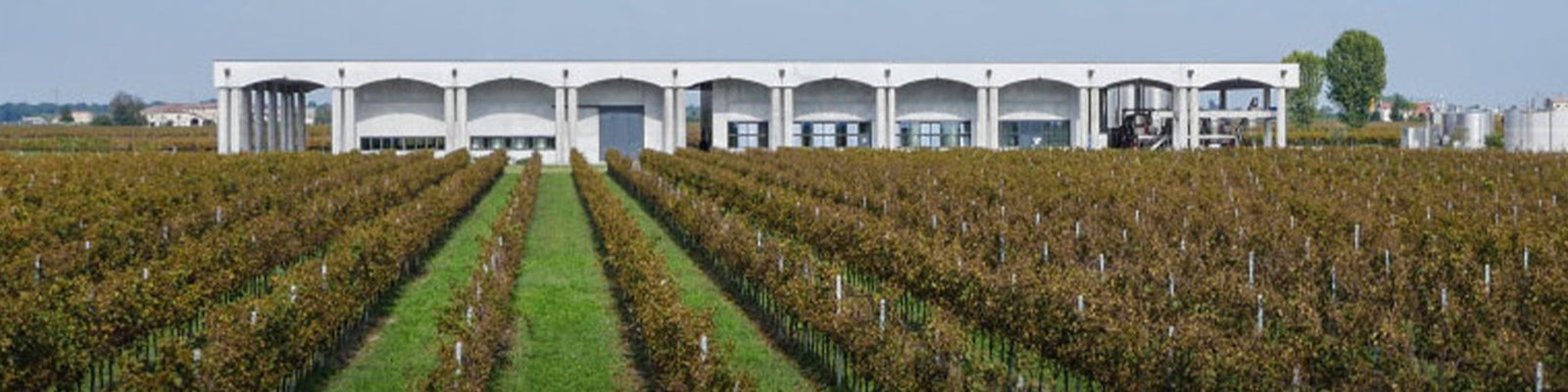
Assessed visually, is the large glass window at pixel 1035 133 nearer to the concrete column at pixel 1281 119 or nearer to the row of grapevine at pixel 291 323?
the concrete column at pixel 1281 119

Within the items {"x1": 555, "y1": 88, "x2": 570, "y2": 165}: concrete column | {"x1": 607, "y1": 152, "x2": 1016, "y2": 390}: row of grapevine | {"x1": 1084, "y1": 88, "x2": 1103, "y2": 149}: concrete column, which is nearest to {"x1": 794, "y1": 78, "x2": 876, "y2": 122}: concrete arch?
{"x1": 1084, "y1": 88, "x2": 1103, "y2": 149}: concrete column

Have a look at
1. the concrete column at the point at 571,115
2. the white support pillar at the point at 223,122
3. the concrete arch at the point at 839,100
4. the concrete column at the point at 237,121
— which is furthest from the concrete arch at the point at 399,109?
the concrete arch at the point at 839,100

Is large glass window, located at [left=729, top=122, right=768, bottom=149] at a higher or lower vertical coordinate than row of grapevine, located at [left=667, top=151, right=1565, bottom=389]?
higher

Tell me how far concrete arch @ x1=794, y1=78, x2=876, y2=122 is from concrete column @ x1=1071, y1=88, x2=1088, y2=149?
34.9 ft

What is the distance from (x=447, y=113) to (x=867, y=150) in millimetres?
23370

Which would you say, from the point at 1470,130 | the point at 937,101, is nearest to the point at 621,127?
the point at 937,101

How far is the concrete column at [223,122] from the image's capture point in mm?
72625

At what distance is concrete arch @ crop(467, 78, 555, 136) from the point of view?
248 ft

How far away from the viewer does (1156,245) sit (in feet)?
63.5

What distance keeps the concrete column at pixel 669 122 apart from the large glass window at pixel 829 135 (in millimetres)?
6407

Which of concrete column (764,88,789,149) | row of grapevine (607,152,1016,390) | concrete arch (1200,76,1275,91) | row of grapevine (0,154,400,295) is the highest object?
concrete arch (1200,76,1275,91)

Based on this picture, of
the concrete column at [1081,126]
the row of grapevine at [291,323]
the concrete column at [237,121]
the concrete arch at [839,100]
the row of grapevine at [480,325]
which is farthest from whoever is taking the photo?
the concrete column at [1081,126]

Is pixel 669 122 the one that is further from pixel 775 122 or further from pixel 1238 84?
pixel 1238 84

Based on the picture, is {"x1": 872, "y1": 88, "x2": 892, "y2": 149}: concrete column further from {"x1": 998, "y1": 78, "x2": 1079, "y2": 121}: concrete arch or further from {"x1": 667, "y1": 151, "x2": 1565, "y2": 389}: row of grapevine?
{"x1": 667, "y1": 151, "x2": 1565, "y2": 389}: row of grapevine
